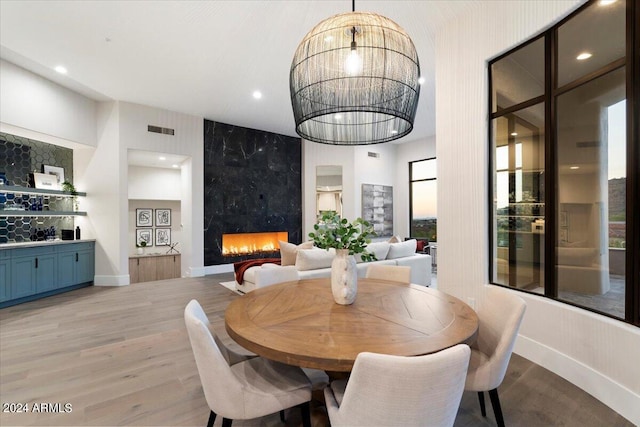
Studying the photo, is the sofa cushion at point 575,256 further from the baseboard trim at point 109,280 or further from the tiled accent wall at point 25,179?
the tiled accent wall at point 25,179

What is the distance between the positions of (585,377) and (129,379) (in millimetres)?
3596

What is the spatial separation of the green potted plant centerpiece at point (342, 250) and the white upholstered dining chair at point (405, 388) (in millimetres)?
818

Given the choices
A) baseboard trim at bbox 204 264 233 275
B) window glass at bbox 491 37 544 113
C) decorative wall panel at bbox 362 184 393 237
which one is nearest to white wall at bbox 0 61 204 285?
baseboard trim at bbox 204 264 233 275

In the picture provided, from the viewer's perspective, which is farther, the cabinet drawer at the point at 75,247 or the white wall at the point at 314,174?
the white wall at the point at 314,174

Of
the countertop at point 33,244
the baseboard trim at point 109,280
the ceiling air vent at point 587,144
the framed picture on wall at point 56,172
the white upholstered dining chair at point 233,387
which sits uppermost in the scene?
the framed picture on wall at point 56,172

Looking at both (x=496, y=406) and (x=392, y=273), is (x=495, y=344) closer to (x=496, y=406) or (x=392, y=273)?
(x=496, y=406)

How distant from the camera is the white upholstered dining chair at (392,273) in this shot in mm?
2717

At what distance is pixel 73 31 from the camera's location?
137 inches

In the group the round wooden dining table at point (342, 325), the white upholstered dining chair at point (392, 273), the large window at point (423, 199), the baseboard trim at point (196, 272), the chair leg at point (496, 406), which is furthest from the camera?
the large window at point (423, 199)

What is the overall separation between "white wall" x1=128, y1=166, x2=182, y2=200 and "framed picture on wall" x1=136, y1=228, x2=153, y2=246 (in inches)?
38.9

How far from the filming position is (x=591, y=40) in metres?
2.40

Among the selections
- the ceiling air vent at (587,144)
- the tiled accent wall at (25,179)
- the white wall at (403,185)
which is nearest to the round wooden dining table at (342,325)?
the ceiling air vent at (587,144)

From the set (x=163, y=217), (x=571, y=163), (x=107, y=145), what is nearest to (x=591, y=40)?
(x=571, y=163)

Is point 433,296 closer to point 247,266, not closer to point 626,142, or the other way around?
point 626,142
